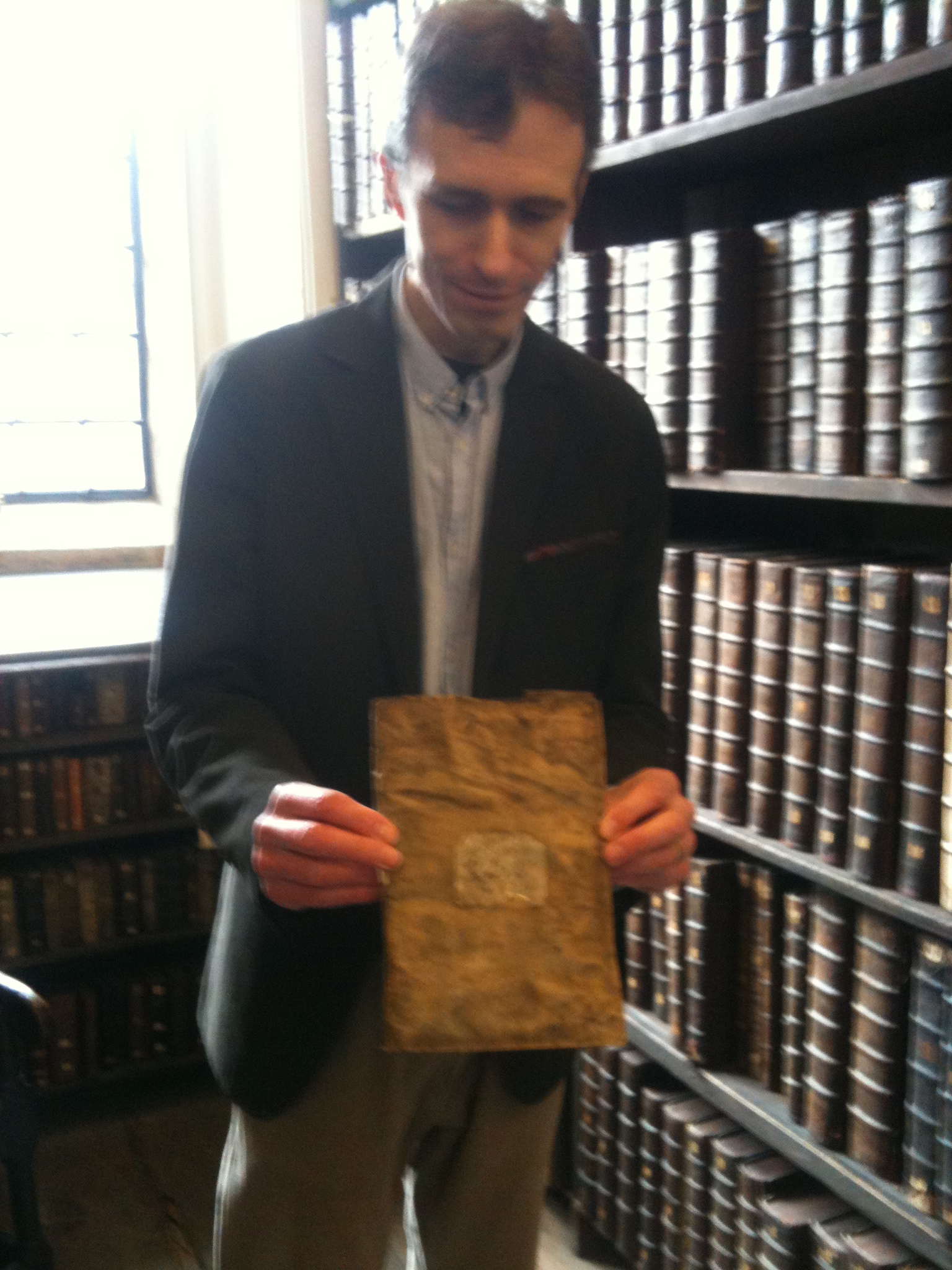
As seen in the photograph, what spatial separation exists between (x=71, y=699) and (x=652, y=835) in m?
2.00

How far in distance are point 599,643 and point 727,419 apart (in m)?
0.60

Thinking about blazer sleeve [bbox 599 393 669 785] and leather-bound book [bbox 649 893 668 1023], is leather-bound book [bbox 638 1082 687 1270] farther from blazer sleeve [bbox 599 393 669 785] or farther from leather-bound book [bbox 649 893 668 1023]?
blazer sleeve [bbox 599 393 669 785]

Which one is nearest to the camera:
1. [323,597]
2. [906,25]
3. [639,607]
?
[323,597]

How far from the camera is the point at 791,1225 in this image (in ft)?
5.49

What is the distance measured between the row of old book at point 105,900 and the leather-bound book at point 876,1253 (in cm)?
165

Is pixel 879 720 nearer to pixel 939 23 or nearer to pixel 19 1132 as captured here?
pixel 939 23

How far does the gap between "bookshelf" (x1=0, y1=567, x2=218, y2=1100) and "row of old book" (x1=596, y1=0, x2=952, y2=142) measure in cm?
156

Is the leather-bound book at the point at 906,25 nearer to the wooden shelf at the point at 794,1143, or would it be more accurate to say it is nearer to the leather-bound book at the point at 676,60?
the leather-bound book at the point at 676,60

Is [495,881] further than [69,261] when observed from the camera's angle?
No

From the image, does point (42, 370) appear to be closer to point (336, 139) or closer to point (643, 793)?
point (336, 139)

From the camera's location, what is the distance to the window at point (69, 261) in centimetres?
315

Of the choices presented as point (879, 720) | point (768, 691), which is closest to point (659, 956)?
point (768, 691)

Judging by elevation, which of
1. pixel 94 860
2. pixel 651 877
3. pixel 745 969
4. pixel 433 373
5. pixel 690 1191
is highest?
pixel 433 373

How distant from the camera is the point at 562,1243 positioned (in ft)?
7.23
